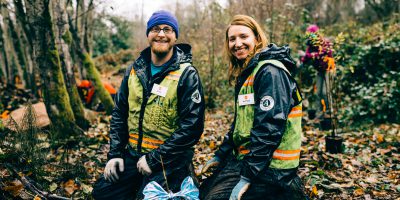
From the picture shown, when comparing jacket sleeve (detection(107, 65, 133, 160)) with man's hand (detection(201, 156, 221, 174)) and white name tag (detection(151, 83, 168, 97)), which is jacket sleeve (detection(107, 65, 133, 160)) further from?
man's hand (detection(201, 156, 221, 174))

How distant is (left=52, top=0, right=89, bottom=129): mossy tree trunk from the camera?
6.75m

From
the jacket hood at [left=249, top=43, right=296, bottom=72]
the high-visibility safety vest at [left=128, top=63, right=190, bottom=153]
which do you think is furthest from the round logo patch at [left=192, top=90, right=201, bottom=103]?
the jacket hood at [left=249, top=43, right=296, bottom=72]

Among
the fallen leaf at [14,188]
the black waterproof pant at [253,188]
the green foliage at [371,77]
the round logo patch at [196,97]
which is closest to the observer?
the black waterproof pant at [253,188]

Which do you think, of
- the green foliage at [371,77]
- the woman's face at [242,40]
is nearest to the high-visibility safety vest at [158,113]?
the woman's face at [242,40]

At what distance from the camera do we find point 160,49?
3.13 meters

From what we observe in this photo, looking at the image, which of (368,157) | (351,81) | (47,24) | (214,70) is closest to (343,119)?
(351,81)

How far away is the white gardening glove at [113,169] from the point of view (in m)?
3.06

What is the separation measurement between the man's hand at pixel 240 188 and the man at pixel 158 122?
2.19ft

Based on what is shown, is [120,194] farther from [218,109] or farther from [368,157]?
[218,109]

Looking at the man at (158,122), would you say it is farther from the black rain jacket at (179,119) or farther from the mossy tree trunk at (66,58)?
the mossy tree trunk at (66,58)

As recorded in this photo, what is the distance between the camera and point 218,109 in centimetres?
919

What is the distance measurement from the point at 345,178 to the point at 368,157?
1104 millimetres

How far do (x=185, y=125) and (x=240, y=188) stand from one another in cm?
79

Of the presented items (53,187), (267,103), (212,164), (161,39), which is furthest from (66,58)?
(267,103)
